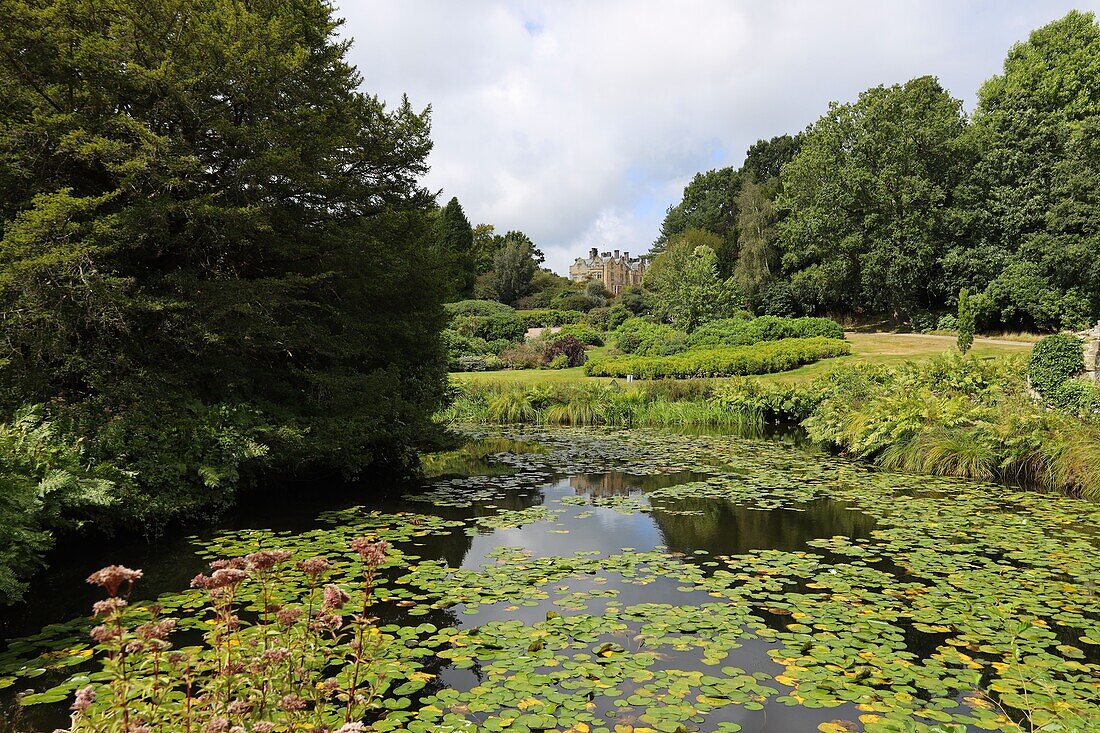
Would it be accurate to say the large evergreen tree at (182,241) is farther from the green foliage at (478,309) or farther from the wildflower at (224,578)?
the green foliage at (478,309)

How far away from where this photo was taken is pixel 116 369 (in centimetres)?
640

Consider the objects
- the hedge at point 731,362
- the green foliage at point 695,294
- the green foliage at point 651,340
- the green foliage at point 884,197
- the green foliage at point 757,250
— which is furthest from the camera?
the green foliage at point 757,250

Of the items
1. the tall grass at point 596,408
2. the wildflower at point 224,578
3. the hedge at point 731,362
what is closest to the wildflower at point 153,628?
the wildflower at point 224,578

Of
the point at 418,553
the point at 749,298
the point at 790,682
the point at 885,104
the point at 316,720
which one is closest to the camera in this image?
the point at 316,720

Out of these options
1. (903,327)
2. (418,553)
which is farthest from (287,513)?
(903,327)

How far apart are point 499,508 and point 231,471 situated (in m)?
3.23

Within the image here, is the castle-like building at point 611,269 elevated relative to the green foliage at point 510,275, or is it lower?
elevated

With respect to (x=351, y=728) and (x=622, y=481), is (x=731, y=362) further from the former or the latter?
(x=351, y=728)

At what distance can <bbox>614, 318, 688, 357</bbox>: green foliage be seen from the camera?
2806 cm

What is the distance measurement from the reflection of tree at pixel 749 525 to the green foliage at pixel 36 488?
5.29 m

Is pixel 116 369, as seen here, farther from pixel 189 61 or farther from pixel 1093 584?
pixel 1093 584

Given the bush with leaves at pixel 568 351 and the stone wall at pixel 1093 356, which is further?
the bush with leaves at pixel 568 351

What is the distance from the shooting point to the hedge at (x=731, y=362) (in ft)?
71.7

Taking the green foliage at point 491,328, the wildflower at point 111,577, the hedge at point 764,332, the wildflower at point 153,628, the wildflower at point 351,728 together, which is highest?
the green foliage at point 491,328
